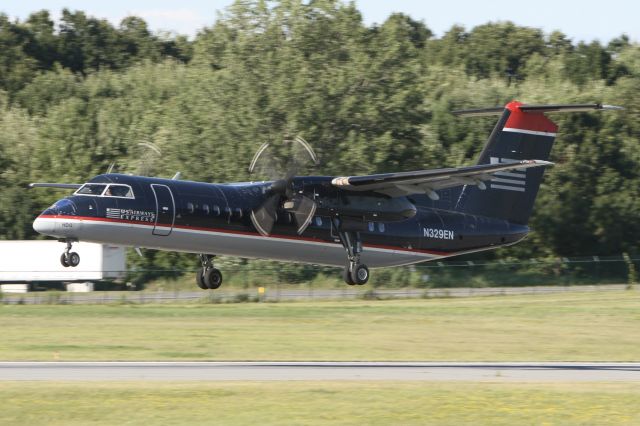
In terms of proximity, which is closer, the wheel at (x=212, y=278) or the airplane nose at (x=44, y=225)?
the airplane nose at (x=44, y=225)

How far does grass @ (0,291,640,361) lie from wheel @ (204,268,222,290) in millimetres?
4753

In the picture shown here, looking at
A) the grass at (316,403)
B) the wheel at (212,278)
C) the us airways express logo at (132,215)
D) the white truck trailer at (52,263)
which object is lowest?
the grass at (316,403)

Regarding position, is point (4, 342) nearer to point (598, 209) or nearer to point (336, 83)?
point (336, 83)

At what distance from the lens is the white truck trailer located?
62.8 meters

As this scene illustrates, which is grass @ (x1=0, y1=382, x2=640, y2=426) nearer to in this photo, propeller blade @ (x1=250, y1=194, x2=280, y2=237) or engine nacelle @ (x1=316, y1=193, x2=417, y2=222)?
propeller blade @ (x1=250, y1=194, x2=280, y2=237)

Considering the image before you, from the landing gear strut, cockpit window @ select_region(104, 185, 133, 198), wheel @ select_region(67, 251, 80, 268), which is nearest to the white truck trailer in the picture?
the landing gear strut

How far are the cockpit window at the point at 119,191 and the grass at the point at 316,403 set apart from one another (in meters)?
5.66

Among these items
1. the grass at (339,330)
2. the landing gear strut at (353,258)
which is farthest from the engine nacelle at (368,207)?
the grass at (339,330)

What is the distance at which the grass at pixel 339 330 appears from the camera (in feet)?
134

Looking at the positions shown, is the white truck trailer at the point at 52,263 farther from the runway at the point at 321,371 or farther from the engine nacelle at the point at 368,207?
the engine nacelle at the point at 368,207

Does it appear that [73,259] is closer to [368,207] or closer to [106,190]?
[106,190]

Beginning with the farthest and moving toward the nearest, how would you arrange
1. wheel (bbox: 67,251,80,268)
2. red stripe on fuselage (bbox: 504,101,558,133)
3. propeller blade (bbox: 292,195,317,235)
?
red stripe on fuselage (bbox: 504,101,558,133), propeller blade (bbox: 292,195,317,235), wheel (bbox: 67,251,80,268)

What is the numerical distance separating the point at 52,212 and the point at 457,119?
162 feet

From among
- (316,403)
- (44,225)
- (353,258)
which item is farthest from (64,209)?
(353,258)
